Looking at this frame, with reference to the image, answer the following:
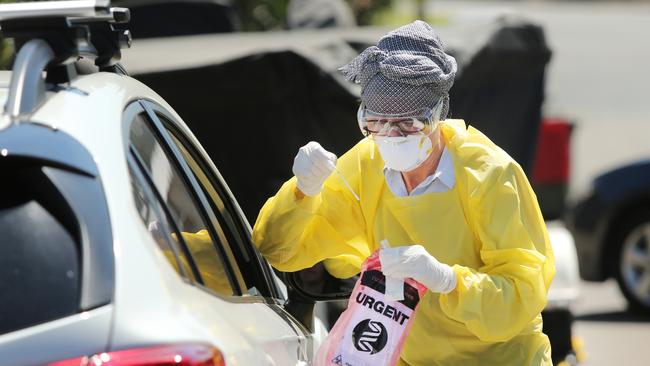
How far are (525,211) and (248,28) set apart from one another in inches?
465

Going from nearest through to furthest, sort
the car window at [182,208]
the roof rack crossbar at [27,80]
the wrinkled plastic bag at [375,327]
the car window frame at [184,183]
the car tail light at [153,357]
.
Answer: the car tail light at [153,357] → the roof rack crossbar at [27,80] → the car window frame at [184,183] → the car window at [182,208] → the wrinkled plastic bag at [375,327]

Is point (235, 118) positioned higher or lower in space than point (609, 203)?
higher

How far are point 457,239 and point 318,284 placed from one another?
57 cm

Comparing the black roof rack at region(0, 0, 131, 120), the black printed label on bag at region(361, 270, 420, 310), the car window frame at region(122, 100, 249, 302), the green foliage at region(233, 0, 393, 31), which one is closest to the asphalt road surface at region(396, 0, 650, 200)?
the green foliage at region(233, 0, 393, 31)

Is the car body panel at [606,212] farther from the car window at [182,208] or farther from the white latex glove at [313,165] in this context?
the car window at [182,208]

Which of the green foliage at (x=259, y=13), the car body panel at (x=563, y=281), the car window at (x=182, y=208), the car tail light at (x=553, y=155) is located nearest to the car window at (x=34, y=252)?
the car window at (x=182, y=208)

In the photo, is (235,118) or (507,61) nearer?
(235,118)

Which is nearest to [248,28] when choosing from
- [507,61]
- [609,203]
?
[609,203]

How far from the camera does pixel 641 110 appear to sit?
84.0 ft

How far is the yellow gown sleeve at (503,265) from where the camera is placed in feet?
12.3

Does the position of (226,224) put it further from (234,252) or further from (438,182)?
(438,182)

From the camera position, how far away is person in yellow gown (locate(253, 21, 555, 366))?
12.4ft

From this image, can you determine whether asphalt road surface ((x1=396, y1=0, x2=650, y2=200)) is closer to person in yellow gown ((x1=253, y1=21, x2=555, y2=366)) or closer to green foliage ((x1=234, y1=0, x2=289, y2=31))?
green foliage ((x1=234, y1=0, x2=289, y2=31))

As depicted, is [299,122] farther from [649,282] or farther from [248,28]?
[248,28]
